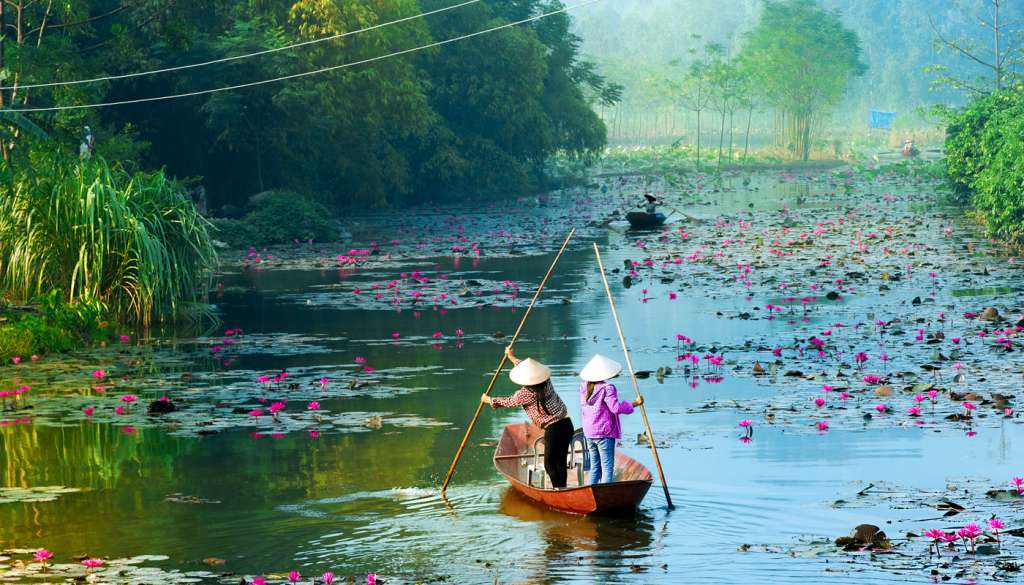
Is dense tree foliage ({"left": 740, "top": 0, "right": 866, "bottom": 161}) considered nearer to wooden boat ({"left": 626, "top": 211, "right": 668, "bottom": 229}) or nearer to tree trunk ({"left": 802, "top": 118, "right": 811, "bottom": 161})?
tree trunk ({"left": 802, "top": 118, "right": 811, "bottom": 161})

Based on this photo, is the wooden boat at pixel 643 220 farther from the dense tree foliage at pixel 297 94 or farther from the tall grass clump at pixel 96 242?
the tall grass clump at pixel 96 242

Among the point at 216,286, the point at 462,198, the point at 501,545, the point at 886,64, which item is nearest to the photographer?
the point at 501,545

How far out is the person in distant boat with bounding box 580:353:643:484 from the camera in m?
11.9

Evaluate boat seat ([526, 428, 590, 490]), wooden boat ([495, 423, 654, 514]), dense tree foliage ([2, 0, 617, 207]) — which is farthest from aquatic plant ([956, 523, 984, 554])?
dense tree foliage ([2, 0, 617, 207])

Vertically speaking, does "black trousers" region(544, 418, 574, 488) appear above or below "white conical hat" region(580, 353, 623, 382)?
below

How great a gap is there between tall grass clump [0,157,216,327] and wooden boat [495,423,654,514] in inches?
431

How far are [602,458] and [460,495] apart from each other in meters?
1.40

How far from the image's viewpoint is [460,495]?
40.9 feet

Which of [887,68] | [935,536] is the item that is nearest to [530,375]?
[935,536]

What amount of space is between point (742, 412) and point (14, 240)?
43.7 ft

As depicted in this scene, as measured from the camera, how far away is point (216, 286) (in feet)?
99.7

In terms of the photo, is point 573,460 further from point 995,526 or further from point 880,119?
point 880,119

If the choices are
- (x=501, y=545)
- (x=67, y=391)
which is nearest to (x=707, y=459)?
(x=501, y=545)

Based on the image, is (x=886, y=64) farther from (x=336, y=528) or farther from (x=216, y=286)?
(x=336, y=528)
